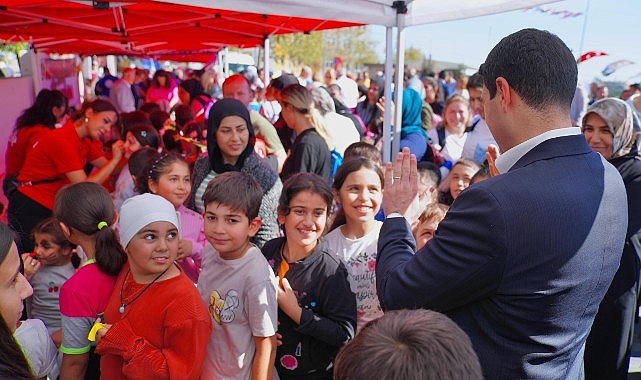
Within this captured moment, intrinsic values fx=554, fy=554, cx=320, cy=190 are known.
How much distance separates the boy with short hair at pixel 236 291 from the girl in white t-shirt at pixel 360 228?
574mm

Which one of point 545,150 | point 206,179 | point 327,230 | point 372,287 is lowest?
point 372,287

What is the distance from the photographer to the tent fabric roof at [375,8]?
357cm

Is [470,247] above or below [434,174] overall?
above

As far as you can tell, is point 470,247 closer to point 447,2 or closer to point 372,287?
point 372,287

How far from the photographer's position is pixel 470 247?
132cm

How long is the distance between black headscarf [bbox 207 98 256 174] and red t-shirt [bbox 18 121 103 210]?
4.48 feet

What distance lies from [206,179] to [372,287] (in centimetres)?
123

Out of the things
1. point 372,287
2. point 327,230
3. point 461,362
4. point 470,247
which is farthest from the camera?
point 327,230

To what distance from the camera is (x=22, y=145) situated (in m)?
4.80

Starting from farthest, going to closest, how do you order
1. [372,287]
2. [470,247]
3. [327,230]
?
[327,230] → [372,287] → [470,247]

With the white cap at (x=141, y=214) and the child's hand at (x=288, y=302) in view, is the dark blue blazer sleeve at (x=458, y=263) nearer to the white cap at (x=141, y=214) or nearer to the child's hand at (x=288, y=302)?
the child's hand at (x=288, y=302)

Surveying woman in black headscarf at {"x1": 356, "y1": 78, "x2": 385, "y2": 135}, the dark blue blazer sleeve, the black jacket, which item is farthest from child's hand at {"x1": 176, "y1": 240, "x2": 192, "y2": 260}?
woman in black headscarf at {"x1": 356, "y1": 78, "x2": 385, "y2": 135}

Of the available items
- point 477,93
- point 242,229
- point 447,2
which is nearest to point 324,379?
point 242,229

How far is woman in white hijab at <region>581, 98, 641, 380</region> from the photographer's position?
10.0 feet
